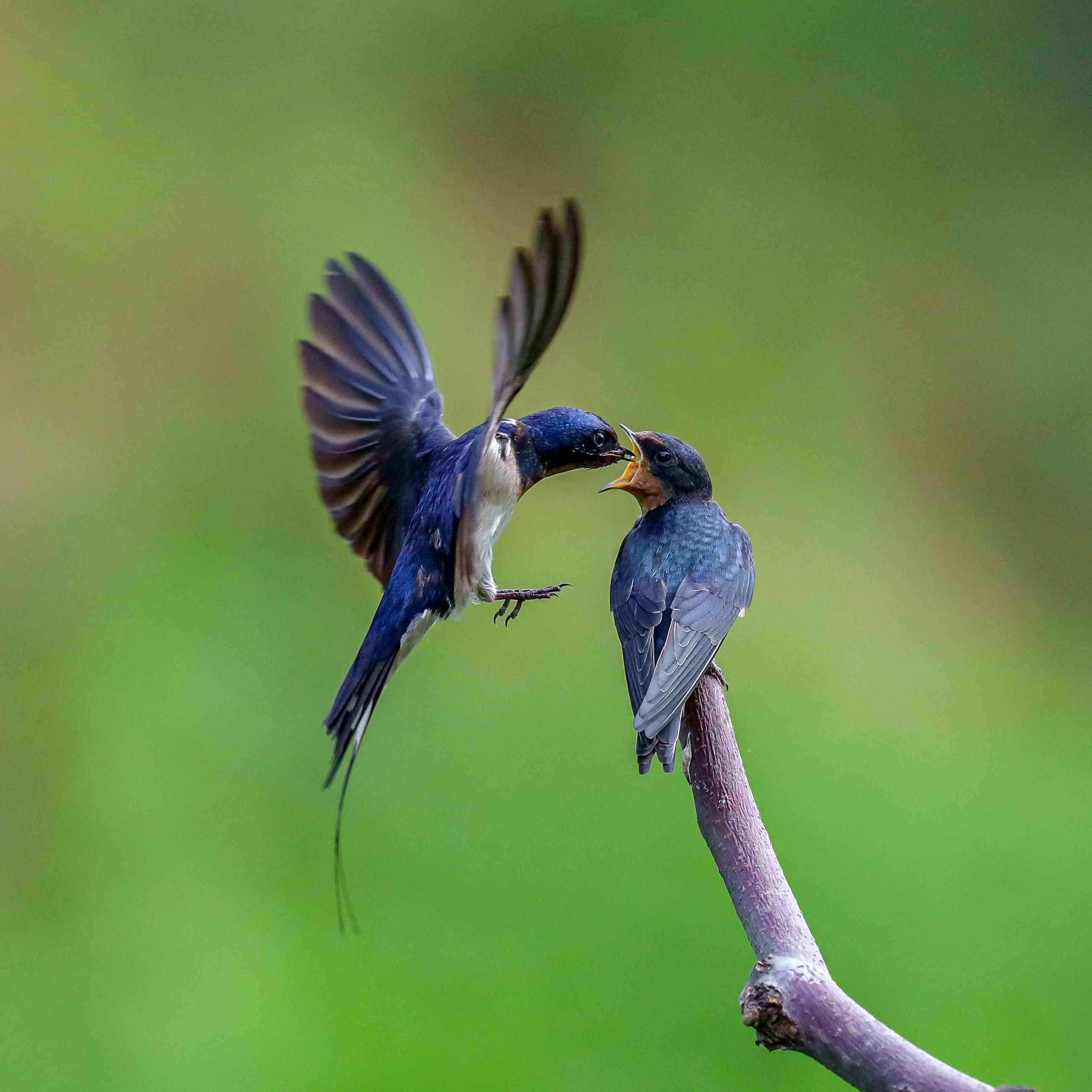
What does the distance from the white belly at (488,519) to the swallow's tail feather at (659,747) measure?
440 millimetres

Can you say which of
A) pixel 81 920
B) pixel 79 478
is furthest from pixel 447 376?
pixel 81 920

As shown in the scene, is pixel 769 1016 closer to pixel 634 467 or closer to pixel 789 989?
pixel 789 989

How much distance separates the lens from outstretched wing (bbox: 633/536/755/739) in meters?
1.87

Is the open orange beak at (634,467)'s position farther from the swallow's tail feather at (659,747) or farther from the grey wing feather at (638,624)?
the swallow's tail feather at (659,747)

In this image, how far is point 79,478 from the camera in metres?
5.19

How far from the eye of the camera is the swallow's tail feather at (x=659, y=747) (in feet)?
5.88

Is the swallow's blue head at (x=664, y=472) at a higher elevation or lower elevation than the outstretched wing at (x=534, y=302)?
lower

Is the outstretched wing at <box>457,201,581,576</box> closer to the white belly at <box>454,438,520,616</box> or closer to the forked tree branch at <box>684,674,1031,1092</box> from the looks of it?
the white belly at <box>454,438,520,616</box>

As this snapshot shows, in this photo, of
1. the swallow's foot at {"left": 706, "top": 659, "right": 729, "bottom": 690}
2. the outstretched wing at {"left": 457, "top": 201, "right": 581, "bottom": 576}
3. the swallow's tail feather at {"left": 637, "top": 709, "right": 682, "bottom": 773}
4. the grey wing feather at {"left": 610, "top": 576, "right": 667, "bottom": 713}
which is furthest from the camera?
the swallow's foot at {"left": 706, "top": 659, "right": 729, "bottom": 690}

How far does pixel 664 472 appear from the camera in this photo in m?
2.34

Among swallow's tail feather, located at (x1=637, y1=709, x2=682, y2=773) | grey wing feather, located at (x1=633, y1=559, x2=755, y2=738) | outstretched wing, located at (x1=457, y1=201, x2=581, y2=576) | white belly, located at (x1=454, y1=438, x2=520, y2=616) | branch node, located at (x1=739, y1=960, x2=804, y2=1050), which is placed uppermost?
outstretched wing, located at (x1=457, y1=201, x2=581, y2=576)

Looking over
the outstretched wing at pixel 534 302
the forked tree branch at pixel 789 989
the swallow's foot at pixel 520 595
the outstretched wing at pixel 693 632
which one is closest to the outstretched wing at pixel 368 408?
the swallow's foot at pixel 520 595

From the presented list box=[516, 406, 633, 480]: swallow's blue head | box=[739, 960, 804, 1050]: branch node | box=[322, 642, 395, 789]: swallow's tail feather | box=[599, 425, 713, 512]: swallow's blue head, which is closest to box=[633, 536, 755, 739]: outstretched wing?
box=[599, 425, 713, 512]: swallow's blue head

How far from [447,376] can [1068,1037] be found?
3127mm
